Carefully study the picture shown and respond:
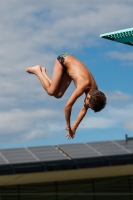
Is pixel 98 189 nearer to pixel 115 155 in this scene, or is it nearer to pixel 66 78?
pixel 115 155

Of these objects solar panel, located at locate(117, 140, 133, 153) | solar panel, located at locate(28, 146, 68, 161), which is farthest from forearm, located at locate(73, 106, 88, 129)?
solar panel, located at locate(117, 140, 133, 153)

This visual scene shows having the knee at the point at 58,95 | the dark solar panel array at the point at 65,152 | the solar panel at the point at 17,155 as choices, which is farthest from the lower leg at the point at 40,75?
the solar panel at the point at 17,155

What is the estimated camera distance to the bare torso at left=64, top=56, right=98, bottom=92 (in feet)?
40.4

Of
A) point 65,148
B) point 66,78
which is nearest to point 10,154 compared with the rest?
point 65,148

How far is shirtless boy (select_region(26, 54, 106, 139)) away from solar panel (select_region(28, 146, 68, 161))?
1029 centimetres

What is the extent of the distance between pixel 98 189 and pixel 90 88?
15.2 metres

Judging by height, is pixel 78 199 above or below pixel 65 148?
below

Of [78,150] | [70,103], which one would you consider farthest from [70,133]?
[78,150]

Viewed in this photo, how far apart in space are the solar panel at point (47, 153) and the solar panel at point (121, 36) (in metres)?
7.91

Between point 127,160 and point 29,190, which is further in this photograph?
point 29,190

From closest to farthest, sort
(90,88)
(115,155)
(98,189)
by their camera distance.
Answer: (90,88) → (115,155) → (98,189)

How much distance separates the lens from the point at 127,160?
2350 cm

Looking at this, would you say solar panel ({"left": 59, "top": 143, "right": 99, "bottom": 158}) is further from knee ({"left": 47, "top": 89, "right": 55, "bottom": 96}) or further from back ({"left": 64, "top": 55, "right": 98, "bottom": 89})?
back ({"left": 64, "top": 55, "right": 98, "bottom": 89})

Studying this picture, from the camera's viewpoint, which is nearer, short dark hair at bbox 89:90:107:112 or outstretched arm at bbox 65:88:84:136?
short dark hair at bbox 89:90:107:112
